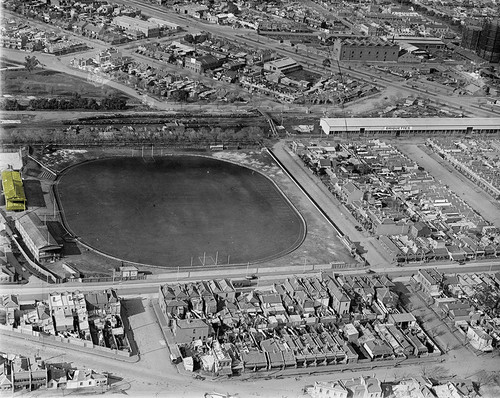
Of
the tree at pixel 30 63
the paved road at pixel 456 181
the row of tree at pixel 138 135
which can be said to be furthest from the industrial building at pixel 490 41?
the tree at pixel 30 63

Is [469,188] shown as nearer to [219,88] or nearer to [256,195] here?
[256,195]

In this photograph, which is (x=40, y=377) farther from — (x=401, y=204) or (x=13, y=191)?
(x=401, y=204)

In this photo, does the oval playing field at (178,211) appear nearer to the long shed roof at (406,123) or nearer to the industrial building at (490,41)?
the long shed roof at (406,123)

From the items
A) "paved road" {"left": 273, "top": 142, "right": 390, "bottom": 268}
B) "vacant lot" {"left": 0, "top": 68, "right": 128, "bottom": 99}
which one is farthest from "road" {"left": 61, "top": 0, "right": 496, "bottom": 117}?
"vacant lot" {"left": 0, "top": 68, "right": 128, "bottom": 99}

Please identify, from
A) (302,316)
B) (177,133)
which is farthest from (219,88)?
(302,316)

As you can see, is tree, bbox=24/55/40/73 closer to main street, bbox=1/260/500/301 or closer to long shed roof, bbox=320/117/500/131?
long shed roof, bbox=320/117/500/131

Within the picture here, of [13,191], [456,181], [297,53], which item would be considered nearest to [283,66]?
[297,53]
